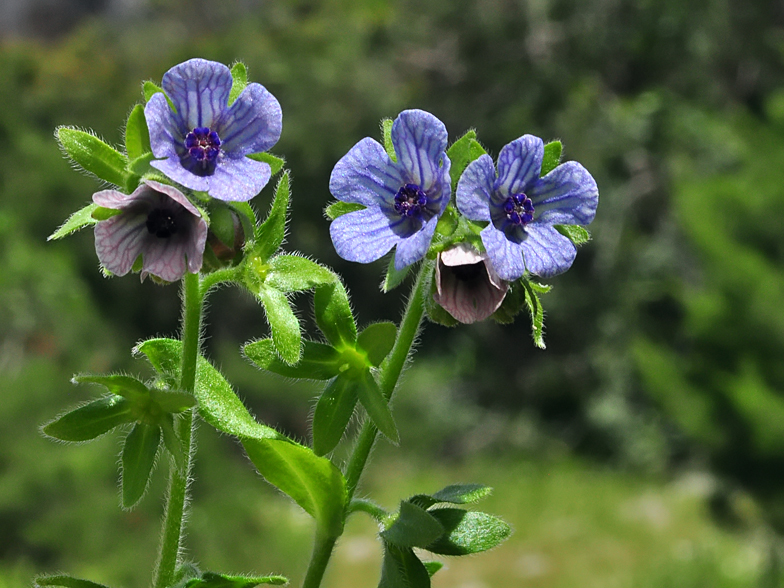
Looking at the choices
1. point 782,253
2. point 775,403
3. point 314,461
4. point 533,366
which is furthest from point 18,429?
point 533,366

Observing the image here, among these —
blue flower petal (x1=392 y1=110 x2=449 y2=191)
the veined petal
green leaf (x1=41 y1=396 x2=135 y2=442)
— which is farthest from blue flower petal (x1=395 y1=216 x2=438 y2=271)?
green leaf (x1=41 y1=396 x2=135 y2=442)

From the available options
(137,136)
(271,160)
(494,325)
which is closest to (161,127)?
(137,136)

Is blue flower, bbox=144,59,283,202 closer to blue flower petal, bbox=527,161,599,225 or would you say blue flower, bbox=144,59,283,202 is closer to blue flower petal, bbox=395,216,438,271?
blue flower petal, bbox=395,216,438,271

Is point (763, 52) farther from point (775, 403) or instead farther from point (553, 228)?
point (553, 228)

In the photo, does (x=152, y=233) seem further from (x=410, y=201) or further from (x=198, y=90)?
(x=410, y=201)

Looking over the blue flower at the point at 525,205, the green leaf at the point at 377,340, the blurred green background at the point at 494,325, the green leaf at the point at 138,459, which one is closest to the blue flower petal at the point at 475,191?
the blue flower at the point at 525,205

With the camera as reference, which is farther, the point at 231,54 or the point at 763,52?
the point at 763,52
